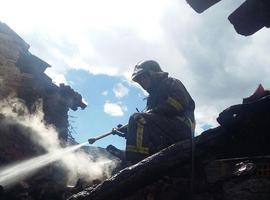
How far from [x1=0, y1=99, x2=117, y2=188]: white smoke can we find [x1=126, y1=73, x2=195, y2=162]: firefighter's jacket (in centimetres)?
522

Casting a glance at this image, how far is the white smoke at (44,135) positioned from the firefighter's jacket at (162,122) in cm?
522

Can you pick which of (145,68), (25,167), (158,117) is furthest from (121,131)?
(25,167)

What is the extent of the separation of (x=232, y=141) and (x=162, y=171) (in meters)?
0.71

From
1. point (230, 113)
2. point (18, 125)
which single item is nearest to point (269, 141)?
point (230, 113)

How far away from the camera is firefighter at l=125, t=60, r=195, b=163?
5.61m

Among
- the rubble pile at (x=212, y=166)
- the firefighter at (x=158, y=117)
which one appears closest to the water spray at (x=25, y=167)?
the firefighter at (x=158, y=117)

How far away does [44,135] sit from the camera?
12.7 meters

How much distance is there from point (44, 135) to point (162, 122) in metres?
7.72

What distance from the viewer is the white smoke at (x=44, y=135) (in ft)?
37.7

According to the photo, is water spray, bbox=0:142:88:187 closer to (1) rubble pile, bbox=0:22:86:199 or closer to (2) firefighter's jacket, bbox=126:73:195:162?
(1) rubble pile, bbox=0:22:86:199

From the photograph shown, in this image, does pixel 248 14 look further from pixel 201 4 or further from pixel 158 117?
pixel 158 117

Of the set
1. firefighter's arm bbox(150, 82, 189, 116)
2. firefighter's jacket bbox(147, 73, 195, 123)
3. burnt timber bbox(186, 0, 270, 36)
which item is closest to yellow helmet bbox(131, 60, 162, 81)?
firefighter's jacket bbox(147, 73, 195, 123)

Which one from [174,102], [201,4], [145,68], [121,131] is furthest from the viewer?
[121,131]

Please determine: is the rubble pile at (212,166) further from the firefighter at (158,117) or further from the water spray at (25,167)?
the water spray at (25,167)
